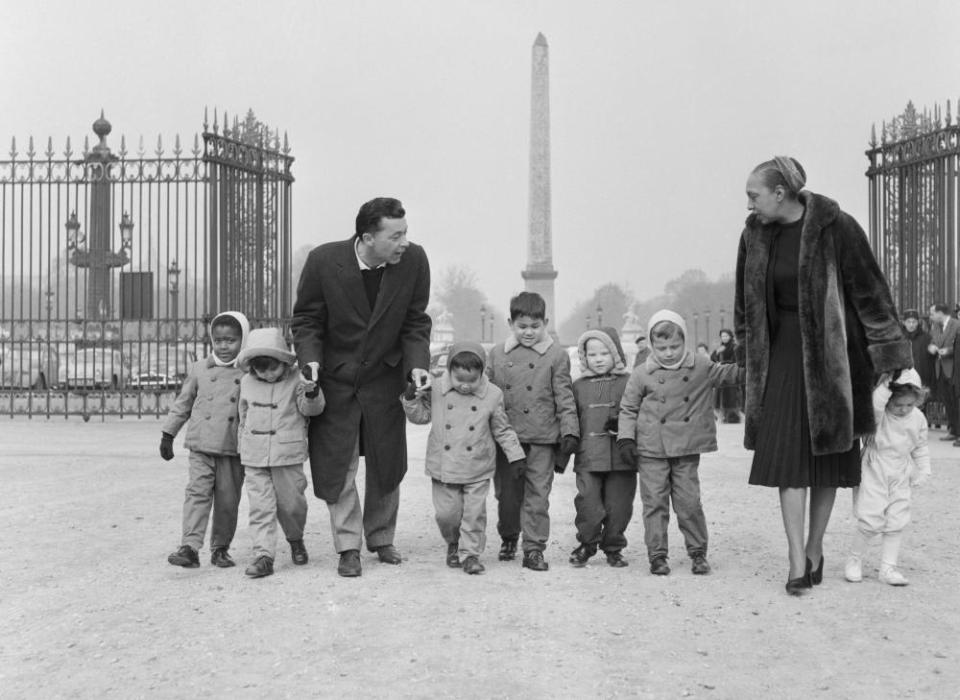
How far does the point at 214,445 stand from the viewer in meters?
5.35

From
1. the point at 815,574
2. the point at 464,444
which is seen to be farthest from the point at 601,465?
the point at 815,574

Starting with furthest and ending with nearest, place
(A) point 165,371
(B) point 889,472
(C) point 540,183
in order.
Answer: (C) point 540,183 → (A) point 165,371 → (B) point 889,472

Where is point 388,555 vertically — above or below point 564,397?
below

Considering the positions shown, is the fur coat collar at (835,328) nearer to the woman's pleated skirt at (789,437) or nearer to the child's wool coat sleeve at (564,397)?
the woman's pleated skirt at (789,437)

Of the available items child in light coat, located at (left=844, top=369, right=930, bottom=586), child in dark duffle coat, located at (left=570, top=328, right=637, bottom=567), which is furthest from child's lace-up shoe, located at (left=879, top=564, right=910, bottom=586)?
child in dark duffle coat, located at (left=570, top=328, right=637, bottom=567)

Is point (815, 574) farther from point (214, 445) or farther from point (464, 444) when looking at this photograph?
point (214, 445)

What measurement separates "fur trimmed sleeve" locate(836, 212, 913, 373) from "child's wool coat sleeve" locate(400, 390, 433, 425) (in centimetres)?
191

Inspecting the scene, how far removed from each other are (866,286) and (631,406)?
3.83 ft

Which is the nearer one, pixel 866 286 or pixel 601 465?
pixel 866 286

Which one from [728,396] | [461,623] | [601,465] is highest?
[601,465]

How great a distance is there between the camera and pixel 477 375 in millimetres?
5328

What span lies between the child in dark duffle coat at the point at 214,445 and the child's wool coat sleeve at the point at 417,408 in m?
0.83

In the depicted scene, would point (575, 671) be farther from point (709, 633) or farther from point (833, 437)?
point (833, 437)

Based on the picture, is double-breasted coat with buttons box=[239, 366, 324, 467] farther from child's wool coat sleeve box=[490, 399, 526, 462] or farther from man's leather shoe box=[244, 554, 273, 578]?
child's wool coat sleeve box=[490, 399, 526, 462]
